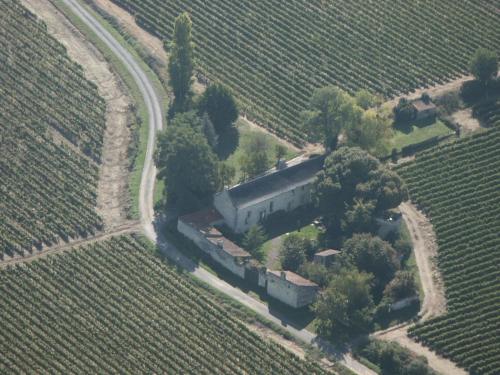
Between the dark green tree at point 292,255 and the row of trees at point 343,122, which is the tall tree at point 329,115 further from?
the dark green tree at point 292,255

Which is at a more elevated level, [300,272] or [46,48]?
[46,48]

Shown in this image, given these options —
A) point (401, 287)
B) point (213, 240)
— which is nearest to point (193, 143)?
point (213, 240)

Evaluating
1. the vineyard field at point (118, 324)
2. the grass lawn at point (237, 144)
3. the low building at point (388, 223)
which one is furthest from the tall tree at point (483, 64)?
the vineyard field at point (118, 324)

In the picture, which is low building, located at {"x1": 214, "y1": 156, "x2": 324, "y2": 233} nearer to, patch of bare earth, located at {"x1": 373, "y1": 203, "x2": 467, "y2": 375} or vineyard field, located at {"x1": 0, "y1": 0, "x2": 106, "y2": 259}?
patch of bare earth, located at {"x1": 373, "y1": 203, "x2": 467, "y2": 375}

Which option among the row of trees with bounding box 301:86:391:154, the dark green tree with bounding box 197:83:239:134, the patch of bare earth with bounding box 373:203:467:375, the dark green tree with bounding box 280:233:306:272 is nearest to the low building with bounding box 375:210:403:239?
the patch of bare earth with bounding box 373:203:467:375

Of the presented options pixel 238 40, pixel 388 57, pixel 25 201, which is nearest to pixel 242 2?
pixel 238 40

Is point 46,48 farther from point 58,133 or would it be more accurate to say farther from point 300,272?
point 300,272
